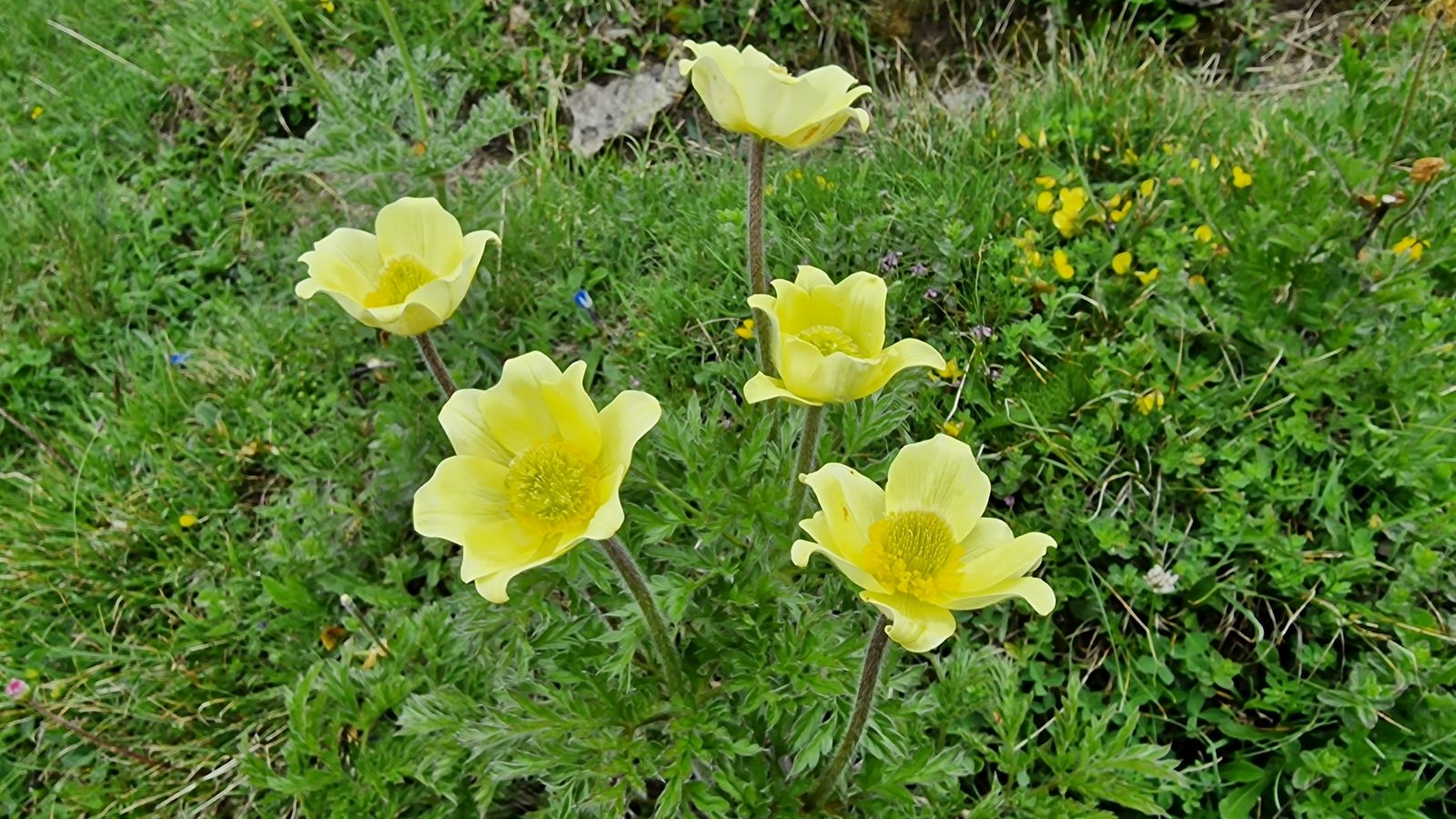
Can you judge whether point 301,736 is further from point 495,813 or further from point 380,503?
point 380,503

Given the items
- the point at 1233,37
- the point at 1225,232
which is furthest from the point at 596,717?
the point at 1233,37

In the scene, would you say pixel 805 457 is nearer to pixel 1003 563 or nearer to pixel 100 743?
pixel 1003 563

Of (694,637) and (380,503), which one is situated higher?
(694,637)

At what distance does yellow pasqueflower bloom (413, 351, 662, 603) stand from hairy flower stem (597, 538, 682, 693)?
0.07 metres

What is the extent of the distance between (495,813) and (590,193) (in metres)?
2.04

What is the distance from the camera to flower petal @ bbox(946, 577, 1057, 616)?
3.82ft

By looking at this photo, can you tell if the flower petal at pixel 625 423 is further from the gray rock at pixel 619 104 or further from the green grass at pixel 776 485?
the gray rock at pixel 619 104

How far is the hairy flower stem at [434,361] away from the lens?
1.50 metres

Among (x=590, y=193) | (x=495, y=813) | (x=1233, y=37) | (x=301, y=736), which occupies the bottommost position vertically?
(x=495, y=813)

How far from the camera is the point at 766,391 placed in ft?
4.22

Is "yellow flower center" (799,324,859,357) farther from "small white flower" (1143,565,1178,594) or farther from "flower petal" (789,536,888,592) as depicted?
"small white flower" (1143,565,1178,594)

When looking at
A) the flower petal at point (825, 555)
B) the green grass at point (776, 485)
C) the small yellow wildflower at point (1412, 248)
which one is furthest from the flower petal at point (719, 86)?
the small yellow wildflower at point (1412, 248)

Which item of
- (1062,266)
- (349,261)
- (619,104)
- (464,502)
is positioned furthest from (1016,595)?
(619,104)

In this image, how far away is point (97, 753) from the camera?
2336 millimetres
